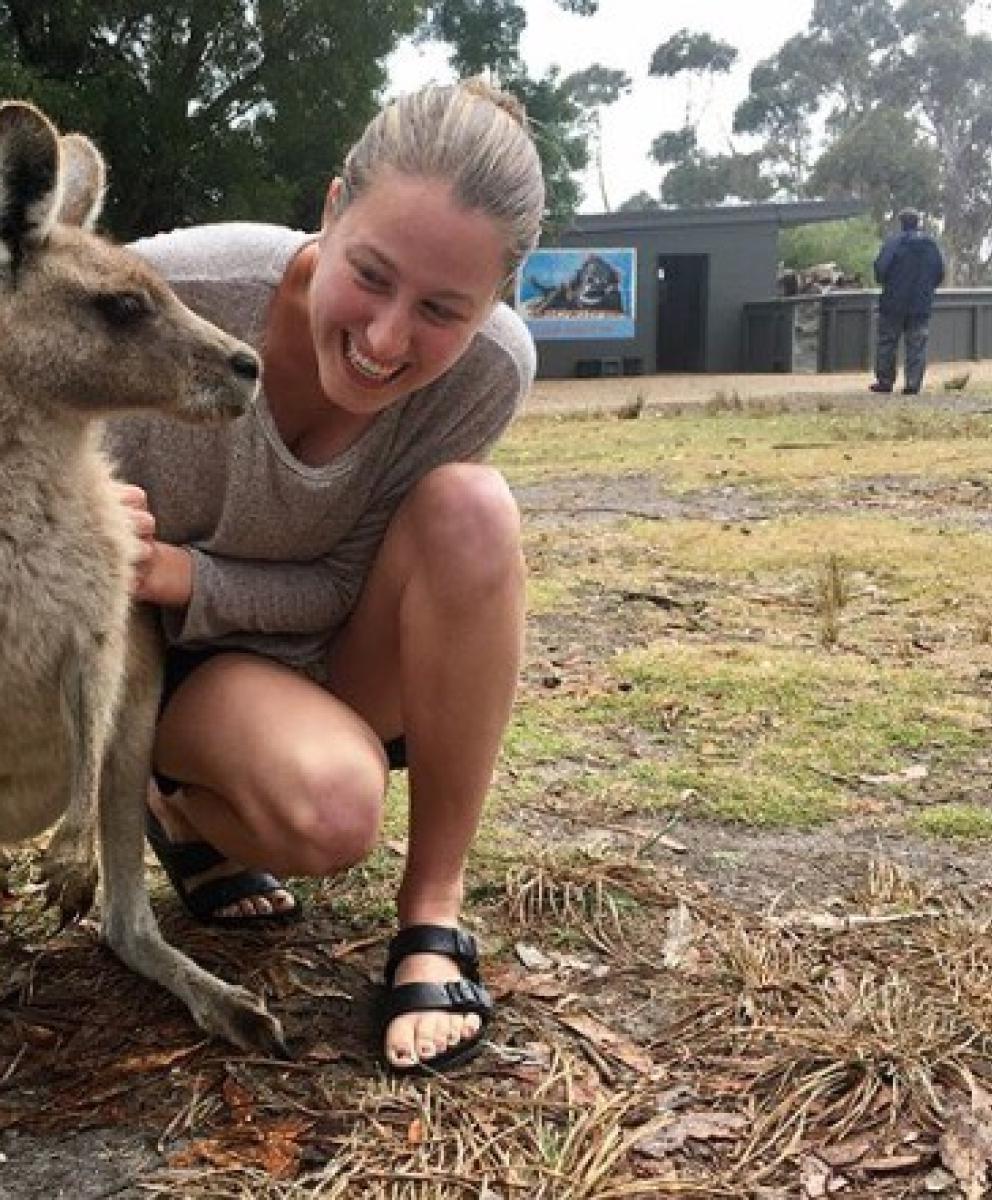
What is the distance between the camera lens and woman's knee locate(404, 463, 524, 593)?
6.39 ft

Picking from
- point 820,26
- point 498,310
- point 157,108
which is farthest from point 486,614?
point 820,26

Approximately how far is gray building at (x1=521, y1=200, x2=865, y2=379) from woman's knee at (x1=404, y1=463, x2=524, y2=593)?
59.6 ft

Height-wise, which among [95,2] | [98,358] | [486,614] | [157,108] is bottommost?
[486,614]

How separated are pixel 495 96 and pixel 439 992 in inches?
43.3

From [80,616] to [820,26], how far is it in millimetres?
48214

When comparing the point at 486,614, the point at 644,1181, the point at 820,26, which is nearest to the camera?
the point at 644,1181

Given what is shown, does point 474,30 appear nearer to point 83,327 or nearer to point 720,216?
point 720,216

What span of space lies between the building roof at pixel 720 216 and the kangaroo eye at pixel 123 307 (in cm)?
1835

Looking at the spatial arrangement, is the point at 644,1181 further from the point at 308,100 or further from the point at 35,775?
the point at 308,100

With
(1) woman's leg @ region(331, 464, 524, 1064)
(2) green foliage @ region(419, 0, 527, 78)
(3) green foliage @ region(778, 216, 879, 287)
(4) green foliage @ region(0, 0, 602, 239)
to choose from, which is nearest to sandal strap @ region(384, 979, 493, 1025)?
(1) woman's leg @ region(331, 464, 524, 1064)

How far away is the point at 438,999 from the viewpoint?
1781 mm

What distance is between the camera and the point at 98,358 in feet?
5.88

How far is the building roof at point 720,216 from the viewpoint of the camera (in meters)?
20.3

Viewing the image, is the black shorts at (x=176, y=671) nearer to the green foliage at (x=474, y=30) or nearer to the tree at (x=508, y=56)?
the tree at (x=508, y=56)
